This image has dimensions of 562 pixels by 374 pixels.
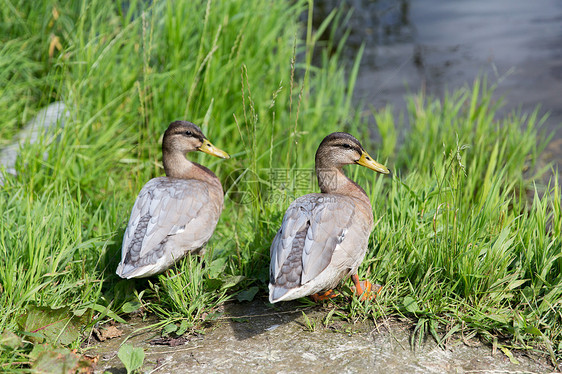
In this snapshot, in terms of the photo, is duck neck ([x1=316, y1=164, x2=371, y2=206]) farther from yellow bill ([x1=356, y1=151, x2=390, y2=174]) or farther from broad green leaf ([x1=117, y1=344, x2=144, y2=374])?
broad green leaf ([x1=117, y1=344, x2=144, y2=374])

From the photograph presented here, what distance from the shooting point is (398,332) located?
9.27 ft

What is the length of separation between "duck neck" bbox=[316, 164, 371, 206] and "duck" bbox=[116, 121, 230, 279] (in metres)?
0.70

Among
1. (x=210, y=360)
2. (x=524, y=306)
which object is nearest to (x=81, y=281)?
(x=210, y=360)

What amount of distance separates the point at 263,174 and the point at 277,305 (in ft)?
5.57

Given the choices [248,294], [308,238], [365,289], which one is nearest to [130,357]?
[248,294]

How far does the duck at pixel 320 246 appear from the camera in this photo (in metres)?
2.73

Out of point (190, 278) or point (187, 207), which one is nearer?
point (190, 278)

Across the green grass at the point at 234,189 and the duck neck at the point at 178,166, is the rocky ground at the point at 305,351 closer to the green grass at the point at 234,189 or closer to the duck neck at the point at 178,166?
the green grass at the point at 234,189

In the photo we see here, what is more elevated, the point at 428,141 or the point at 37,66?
the point at 37,66

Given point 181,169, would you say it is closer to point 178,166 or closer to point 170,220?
point 178,166

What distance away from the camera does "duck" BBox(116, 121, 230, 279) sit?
3.05m

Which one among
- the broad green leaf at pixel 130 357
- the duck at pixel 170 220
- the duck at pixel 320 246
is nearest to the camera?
the broad green leaf at pixel 130 357

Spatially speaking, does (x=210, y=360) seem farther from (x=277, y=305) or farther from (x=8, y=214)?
(x=8, y=214)

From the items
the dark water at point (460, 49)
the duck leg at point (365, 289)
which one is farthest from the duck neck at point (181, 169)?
the dark water at point (460, 49)
